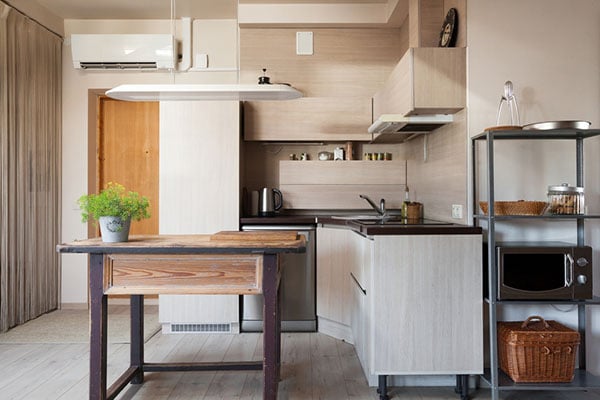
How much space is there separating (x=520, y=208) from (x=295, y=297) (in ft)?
6.33

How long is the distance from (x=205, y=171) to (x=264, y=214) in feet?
2.09

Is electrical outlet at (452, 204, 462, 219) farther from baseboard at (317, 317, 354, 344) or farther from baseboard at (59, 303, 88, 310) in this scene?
baseboard at (59, 303, 88, 310)

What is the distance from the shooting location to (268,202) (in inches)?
154

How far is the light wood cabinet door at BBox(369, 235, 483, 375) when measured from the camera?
2.38 meters

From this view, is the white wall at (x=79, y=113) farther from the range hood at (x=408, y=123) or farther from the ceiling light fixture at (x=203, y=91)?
the range hood at (x=408, y=123)

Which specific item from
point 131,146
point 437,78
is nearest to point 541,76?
point 437,78

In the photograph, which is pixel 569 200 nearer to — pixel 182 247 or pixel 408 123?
pixel 408 123

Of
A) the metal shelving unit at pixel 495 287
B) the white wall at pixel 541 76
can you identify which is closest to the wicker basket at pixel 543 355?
the metal shelving unit at pixel 495 287

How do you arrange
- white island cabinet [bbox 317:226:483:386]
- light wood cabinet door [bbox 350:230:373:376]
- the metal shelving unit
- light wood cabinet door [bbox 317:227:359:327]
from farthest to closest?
1. light wood cabinet door [bbox 317:227:359:327]
2. light wood cabinet door [bbox 350:230:373:376]
3. white island cabinet [bbox 317:226:483:386]
4. the metal shelving unit

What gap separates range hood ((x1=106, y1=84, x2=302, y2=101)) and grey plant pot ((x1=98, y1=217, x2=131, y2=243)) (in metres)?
0.79

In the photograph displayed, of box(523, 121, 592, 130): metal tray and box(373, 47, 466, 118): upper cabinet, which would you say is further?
box(373, 47, 466, 118): upper cabinet

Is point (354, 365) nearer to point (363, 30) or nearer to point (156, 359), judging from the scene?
point (156, 359)

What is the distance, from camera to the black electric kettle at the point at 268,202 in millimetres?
3904

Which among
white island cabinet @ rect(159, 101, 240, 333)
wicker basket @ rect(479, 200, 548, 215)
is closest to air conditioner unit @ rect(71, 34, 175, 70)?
white island cabinet @ rect(159, 101, 240, 333)
